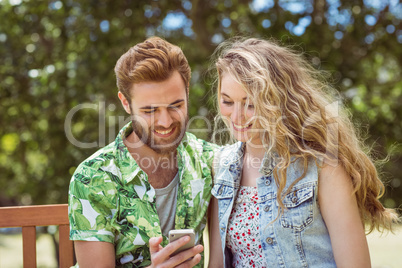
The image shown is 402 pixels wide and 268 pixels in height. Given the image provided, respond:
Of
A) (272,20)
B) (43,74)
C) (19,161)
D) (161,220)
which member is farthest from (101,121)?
(161,220)

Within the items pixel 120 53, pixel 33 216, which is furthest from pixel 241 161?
pixel 120 53

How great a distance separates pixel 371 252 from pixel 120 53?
14.4 feet

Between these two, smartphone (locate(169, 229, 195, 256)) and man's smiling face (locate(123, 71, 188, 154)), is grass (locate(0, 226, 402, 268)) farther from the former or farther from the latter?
smartphone (locate(169, 229, 195, 256))

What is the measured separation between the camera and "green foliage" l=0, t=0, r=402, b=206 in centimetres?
401

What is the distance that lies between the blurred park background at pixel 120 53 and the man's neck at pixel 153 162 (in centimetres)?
146

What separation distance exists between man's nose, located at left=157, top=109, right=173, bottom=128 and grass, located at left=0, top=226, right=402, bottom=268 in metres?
3.32

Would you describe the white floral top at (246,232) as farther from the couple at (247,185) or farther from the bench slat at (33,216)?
the bench slat at (33,216)

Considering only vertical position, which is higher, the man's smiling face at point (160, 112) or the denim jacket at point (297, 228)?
the man's smiling face at point (160, 112)

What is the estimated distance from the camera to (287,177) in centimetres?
210

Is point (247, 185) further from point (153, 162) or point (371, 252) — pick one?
point (371, 252)

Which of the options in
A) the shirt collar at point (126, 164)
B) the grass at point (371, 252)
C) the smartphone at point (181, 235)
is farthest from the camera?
the grass at point (371, 252)

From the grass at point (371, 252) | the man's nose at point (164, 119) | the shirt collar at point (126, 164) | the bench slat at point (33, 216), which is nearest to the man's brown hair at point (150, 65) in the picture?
the man's nose at point (164, 119)

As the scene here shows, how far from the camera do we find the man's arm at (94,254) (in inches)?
80.7

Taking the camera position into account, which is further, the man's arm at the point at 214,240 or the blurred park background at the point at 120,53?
the blurred park background at the point at 120,53
